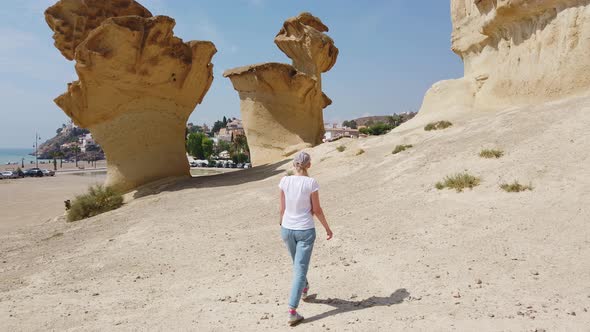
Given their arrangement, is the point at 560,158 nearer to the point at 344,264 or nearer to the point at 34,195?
the point at 344,264

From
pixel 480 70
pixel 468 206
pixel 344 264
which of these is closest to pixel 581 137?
pixel 468 206

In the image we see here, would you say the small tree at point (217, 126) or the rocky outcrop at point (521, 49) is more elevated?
the small tree at point (217, 126)

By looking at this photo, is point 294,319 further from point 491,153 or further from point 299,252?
point 491,153

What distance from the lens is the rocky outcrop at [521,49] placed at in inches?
392

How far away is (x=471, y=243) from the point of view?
4562mm

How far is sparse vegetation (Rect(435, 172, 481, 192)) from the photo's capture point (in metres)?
6.50

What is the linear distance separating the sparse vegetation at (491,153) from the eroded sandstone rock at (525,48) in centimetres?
393

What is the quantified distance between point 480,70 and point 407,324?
42.5 ft

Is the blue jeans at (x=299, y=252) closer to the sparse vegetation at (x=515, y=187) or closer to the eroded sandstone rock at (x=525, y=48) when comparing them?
the sparse vegetation at (x=515, y=187)

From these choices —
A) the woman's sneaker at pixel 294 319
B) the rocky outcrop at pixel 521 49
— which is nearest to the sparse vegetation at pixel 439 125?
the rocky outcrop at pixel 521 49

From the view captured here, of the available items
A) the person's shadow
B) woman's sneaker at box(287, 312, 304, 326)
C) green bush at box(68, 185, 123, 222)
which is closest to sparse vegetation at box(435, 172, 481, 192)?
the person's shadow

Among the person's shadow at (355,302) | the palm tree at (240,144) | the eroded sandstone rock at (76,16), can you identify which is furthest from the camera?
the palm tree at (240,144)

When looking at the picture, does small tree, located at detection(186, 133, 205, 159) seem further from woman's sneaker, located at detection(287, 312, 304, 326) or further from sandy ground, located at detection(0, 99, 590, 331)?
woman's sneaker, located at detection(287, 312, 304, 326)

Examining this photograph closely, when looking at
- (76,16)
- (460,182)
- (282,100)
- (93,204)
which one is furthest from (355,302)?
(282,100)
